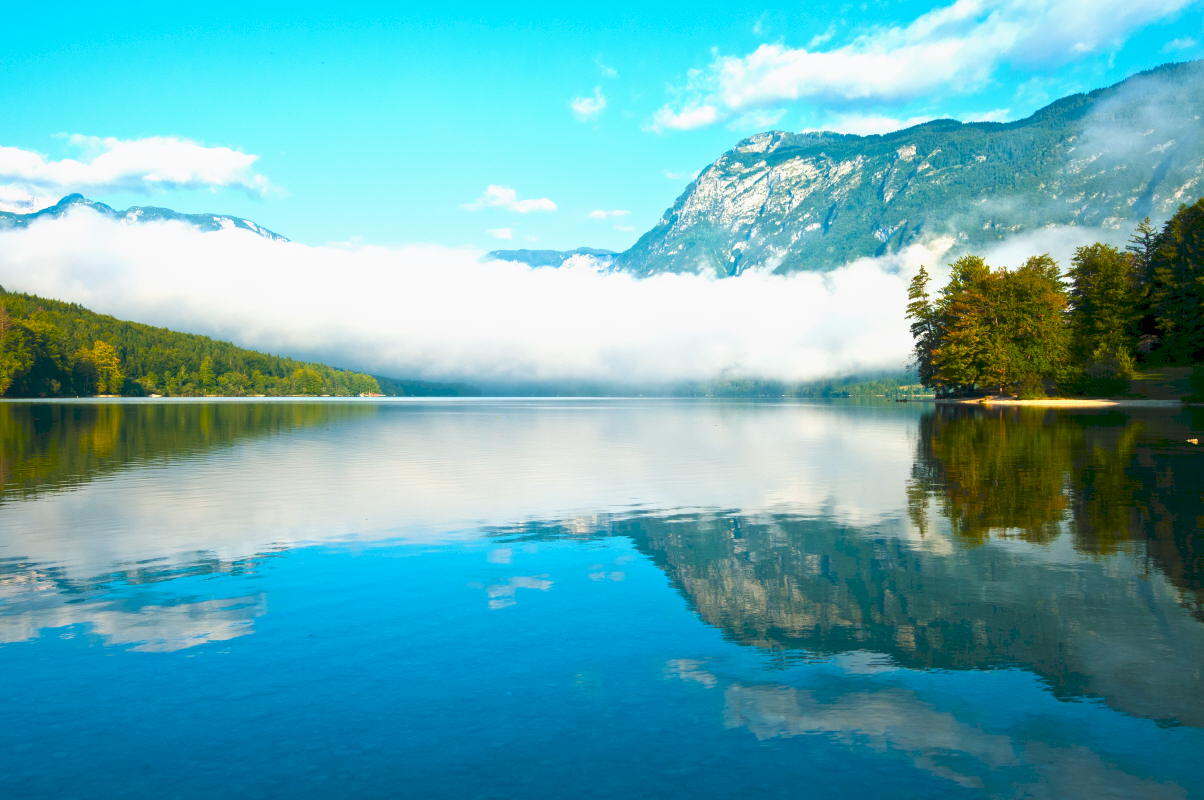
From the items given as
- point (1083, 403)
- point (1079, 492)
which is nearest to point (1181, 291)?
point (1083, 403)

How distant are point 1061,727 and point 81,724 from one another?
12.4 m

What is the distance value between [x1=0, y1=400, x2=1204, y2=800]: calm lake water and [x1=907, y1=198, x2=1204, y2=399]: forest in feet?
416

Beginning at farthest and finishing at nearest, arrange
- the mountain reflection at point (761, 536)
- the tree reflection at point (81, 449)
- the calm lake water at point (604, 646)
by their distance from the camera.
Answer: the tree reflection at point (81, 449), the mountain reflection at point (761, 536), the calm lake water at point (604, 646)

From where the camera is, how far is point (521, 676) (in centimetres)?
1157

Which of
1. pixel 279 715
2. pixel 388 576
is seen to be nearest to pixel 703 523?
pixel 388 576

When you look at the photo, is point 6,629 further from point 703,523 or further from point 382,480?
point 382,480

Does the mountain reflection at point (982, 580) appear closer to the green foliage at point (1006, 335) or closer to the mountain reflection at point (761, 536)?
the mountain reflection at point (761, 536)

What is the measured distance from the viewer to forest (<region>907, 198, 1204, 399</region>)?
5148 inches

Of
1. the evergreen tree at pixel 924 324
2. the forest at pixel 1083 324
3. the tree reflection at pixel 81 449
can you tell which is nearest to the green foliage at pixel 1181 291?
the forest at pixel 1083 324

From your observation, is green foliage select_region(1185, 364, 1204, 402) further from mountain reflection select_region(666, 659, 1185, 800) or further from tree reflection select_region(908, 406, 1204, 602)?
mountain reflection select_region(666, 659, 1185, 800)

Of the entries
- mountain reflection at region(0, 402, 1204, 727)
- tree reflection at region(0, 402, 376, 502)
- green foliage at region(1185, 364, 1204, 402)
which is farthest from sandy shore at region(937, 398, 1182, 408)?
tree reflection at region(0, 402, 376, 502)

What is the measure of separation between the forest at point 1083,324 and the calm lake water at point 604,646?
416 feet

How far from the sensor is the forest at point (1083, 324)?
131 m

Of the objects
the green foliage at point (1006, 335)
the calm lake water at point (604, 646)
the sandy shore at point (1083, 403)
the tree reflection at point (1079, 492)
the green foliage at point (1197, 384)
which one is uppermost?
the green foliage at point (1006, 335)
